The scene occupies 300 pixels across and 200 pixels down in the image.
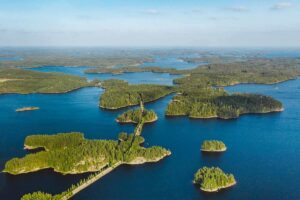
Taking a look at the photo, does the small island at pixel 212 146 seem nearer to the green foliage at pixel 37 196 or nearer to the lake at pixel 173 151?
the lake at pixel 173 151

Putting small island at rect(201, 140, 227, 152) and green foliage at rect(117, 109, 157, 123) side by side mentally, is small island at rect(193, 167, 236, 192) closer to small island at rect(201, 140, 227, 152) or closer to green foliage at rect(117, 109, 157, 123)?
small island at rect(201, 140, 227, 152)

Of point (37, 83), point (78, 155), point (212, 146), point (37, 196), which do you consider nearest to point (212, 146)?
point (212, 146)

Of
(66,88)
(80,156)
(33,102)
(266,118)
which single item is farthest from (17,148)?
(66,88)

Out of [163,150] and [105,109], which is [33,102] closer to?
[105,109]

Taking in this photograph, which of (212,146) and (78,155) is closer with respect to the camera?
(78,155)

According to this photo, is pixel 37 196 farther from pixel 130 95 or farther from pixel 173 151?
pixel 130 95

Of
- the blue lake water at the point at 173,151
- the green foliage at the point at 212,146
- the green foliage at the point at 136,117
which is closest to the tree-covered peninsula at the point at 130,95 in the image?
the blue lake water at the point at 173,151

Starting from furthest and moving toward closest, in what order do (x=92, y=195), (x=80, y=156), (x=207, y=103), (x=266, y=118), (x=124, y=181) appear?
1. (x=207, y=103)
2. (x=266, y=118)
3. (x=80, y=156)
4. (x=124, y=181)
5. (x=92, y=195)
